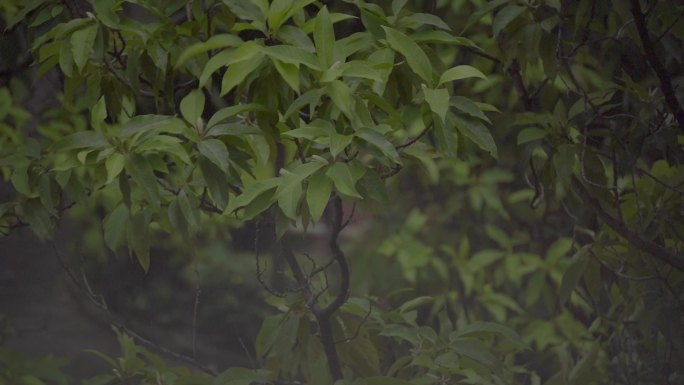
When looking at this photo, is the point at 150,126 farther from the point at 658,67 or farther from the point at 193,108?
the point at 658,67

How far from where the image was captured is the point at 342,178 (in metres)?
1.45

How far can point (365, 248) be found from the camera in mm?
3271

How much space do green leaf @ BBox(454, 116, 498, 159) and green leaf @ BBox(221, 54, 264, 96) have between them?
32cm

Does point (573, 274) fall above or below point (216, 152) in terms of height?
below

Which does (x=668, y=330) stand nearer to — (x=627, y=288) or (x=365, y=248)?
(x=627, y=288)

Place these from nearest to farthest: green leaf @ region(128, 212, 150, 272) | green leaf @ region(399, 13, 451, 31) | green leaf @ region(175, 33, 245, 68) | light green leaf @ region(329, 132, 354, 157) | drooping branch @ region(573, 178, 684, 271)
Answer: light green leaf @ region(329, 132, 354, 157) → green leaf @ region(175, 33, 245, 68) → green leaf @ region(399, 13, 451, 31) → green leaf @ region(128, 212, 150, 272) → drooping branch @ region(573, 178, 684, 271)

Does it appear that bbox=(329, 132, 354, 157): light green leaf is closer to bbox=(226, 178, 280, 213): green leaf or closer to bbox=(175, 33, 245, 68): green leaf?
bbox=(226, 178, 280, 213): green leaf

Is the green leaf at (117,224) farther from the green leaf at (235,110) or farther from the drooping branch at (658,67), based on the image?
the drooping branch at (658,67)

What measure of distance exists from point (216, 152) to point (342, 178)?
226 millimetres

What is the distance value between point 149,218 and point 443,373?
0.59 meters

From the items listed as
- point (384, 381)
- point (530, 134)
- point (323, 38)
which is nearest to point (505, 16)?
point (530, 134)

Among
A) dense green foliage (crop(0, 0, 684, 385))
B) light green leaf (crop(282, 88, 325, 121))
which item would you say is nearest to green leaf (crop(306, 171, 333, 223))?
dense green foliage (crop(0, 0, 684, 385))

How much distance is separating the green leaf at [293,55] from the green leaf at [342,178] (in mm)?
148

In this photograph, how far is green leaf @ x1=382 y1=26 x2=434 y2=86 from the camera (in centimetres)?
154
